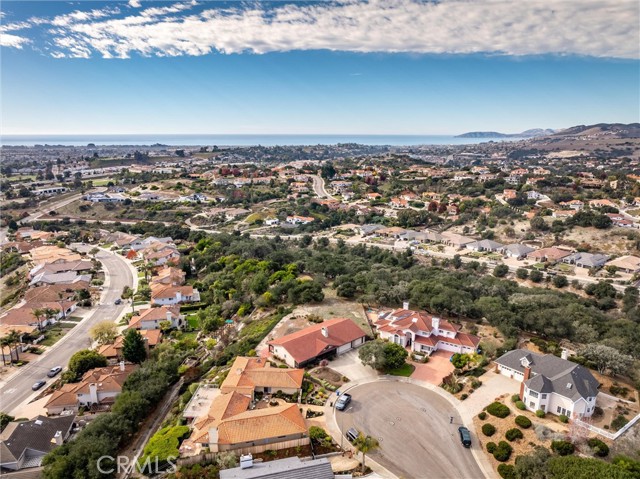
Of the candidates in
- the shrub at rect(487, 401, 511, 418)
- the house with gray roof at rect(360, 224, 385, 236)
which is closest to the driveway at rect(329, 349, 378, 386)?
the shrub at rect(487, 401, 511, 418)

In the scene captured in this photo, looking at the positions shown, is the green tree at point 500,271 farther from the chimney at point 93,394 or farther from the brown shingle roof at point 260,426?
the chimney at point 93,394

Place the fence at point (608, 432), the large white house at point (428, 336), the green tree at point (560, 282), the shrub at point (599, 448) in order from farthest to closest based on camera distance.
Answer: the green tree at point (560, 282) < the large white house at point (428, 336) < the fence at point (608, 432) < the shrub at point (599, 448)

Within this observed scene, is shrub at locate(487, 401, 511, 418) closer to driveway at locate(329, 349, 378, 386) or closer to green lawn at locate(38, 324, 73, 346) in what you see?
driveway at locate(329, 349, 378, 386)

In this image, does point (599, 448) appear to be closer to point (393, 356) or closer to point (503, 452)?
point (503, 452)

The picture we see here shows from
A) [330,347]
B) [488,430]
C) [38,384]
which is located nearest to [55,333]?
[38,384]

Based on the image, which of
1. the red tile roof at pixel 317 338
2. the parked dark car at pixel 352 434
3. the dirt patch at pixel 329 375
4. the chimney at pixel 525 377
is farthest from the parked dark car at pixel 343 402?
the chimney at pixel 525 377

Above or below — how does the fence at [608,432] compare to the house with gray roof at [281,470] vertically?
below
